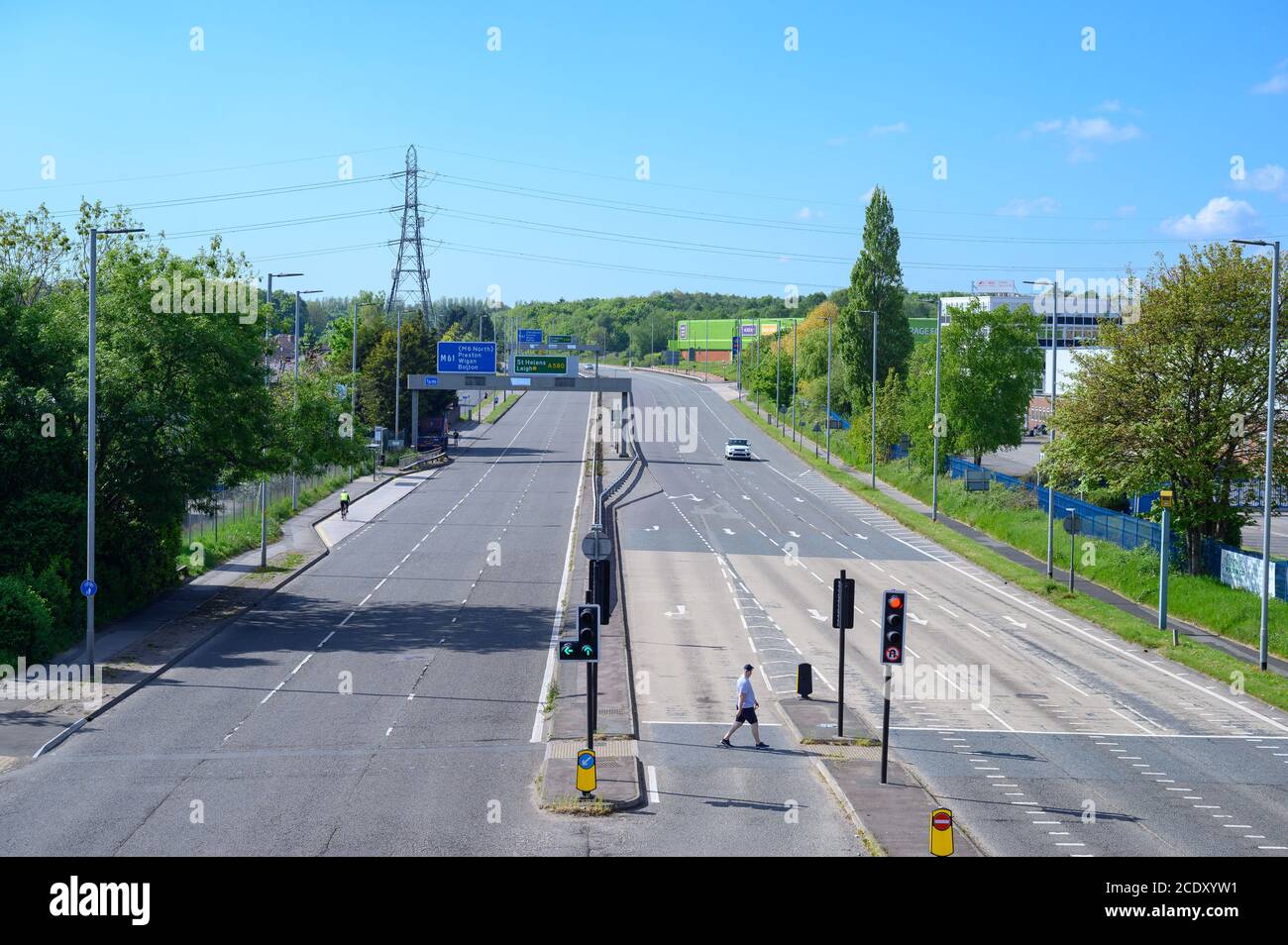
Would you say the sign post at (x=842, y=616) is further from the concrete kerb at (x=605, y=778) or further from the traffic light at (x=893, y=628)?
the concrete kerb at (x=605, y=778)

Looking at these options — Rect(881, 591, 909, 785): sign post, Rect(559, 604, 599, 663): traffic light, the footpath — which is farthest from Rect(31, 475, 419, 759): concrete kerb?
Rect(881, 591, 909, 785): sign post

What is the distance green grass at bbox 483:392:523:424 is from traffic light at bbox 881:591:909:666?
96.6m

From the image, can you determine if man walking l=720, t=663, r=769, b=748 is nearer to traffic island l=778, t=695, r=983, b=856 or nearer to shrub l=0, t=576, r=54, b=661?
traffic island l=778, t=695, r=983, b=856

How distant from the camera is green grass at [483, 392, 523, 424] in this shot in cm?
11800

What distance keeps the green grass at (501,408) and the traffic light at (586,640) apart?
316 ft

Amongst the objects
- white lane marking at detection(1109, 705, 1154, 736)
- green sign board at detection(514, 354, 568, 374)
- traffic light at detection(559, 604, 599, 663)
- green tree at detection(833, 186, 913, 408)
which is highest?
green tree at detection(833, 186, 913, 408)

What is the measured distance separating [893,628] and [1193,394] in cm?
2514

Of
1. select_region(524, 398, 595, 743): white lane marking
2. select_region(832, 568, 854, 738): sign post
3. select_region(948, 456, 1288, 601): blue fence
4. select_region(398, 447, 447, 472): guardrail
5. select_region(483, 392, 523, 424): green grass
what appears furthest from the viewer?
select_region(483, 392, 523, 424): green grass

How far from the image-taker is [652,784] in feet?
65.8

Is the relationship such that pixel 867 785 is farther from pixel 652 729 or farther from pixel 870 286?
pixel 870 286

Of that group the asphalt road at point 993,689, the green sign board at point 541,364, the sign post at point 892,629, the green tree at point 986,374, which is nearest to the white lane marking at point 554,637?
the asphalt road at point 993,689

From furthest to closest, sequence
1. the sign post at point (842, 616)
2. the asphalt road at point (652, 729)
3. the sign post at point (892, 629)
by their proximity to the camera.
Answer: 1. the sign post at point (842, 616)
2. the sign post at point (892, 629)
3. the asphalt road at point (652, 729)

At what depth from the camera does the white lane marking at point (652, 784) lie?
62.6 ft

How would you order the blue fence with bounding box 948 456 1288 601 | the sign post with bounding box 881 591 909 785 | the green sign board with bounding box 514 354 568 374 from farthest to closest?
the green sign board with bounding box 514 354 568 374 → the blue fence with bounding box 948 456 1288 601 → the sign post with bounding box 881 591 909 785
